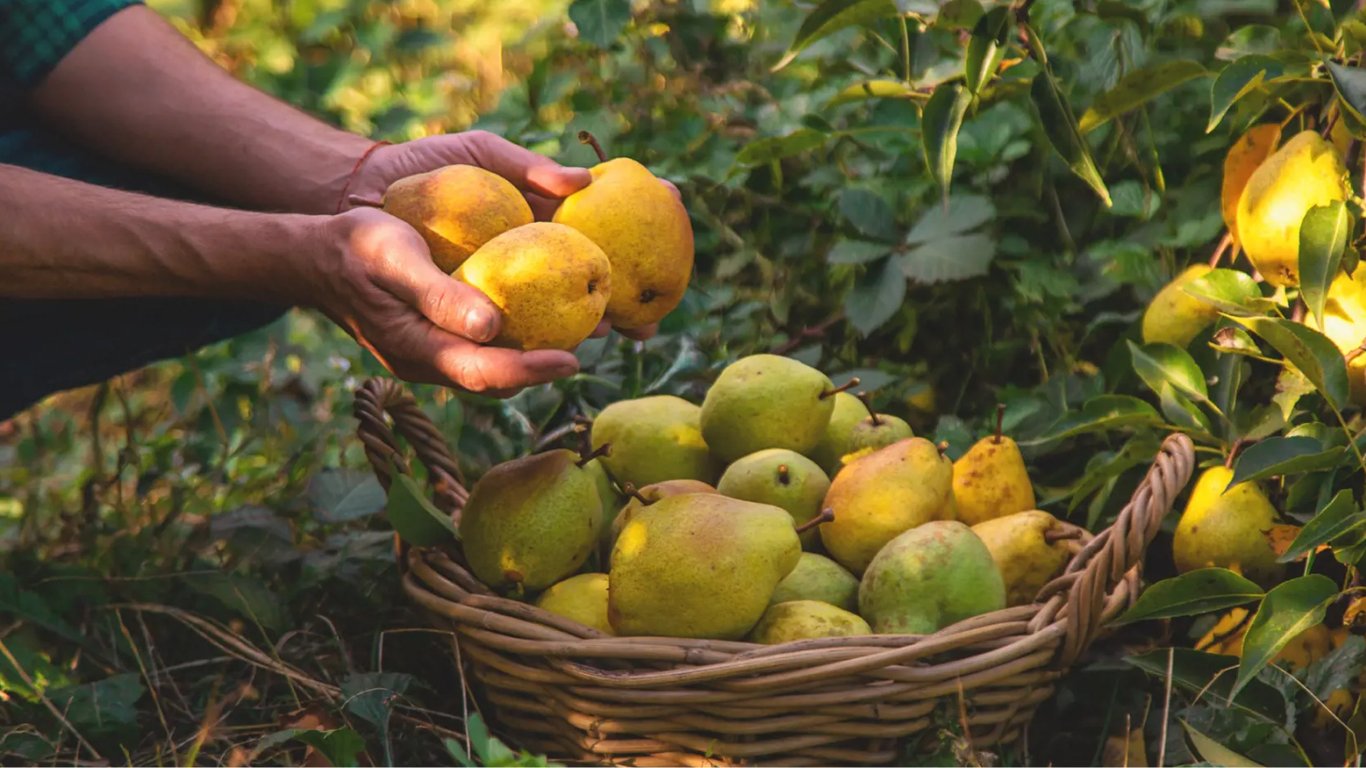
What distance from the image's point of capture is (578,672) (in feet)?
4.70

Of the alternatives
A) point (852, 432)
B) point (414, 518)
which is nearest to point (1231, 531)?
point (852, 432)

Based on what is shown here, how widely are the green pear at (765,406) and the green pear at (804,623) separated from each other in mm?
301

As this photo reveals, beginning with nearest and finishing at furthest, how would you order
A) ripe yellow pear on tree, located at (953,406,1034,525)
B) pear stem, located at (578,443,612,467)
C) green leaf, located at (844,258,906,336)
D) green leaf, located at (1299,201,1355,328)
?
1. green leaf, located at (1299,201,1355,328)
2. pear stem, located at (578,443,612,467)
3. ripe yellow pear on tree, located at (953,406,1034,525)
4. green leaf, located at (844,258,906,336)

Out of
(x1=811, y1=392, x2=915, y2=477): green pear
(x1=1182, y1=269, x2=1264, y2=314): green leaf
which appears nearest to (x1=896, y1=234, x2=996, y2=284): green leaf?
(x1=811, y1=392, x2=915, y2=477): green pear

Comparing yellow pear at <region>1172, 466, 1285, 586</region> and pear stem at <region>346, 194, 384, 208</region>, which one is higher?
pear stem at <region>346, 194, 384, 208</region>

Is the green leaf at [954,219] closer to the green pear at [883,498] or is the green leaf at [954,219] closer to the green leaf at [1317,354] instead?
the green pear at [883,498]

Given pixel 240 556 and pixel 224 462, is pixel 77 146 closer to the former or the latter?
pixel 224 462

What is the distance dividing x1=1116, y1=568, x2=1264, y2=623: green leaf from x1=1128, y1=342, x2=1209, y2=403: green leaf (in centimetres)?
28

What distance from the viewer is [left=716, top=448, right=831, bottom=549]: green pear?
66.9 inches

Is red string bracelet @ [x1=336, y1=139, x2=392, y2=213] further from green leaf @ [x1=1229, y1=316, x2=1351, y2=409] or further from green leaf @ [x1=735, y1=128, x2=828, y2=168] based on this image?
green leaf @ [x1=1229, y1=316, x2=1351, y2=409]

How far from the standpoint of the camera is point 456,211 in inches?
60.6

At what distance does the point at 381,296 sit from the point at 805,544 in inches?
25.8

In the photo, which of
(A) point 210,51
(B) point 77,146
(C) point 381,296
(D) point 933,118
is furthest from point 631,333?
(A) point 210,51

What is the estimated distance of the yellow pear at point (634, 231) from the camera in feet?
5.19
